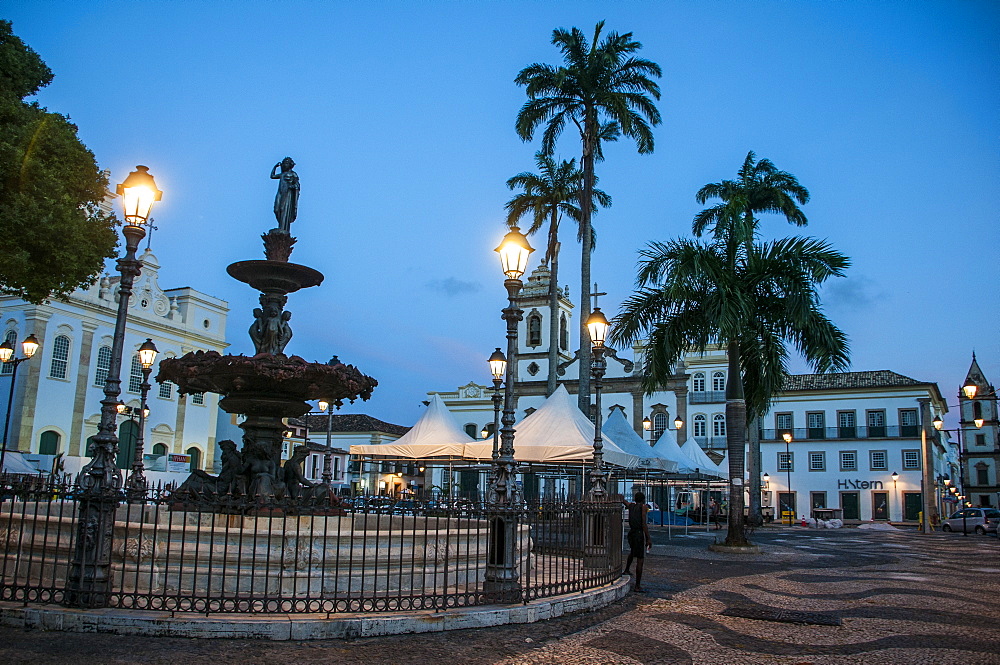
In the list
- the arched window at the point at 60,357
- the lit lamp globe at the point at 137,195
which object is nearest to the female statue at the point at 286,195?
the lit lamp globe at the point at 137,195

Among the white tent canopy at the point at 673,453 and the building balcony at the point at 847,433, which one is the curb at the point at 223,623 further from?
the building balcony at the point at 847,433

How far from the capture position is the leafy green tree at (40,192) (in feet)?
43.3

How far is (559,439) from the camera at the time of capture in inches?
701

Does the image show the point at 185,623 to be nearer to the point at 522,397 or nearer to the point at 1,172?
the point at 1,172

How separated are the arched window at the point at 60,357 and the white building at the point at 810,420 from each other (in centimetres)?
2354

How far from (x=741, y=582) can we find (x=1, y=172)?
13.9 m

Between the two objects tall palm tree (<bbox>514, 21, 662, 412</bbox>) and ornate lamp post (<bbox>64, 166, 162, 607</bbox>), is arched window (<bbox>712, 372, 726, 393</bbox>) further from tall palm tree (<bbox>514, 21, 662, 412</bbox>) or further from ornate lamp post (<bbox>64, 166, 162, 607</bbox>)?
ornate lamp post (<bbox>64, 166, 162, 607</bbox>)

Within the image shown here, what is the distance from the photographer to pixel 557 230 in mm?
31781

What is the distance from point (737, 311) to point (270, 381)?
39.8ft

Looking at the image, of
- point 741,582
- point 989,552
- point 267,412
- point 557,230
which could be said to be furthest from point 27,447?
point 989,552

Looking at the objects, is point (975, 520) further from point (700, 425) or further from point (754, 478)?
point (700, 425)

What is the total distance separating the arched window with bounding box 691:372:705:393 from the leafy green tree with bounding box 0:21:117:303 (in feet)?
139

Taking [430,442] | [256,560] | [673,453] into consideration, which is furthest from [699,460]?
[256,560]

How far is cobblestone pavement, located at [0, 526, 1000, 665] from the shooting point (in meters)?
6.30
